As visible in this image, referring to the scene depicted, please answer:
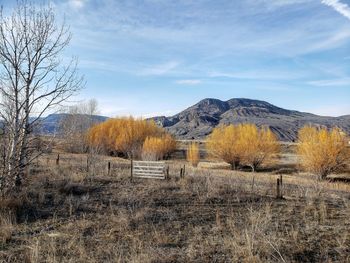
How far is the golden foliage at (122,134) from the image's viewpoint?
183ft

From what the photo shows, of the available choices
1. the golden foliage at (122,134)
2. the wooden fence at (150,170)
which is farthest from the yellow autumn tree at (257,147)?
the wooden fence at (150,170)

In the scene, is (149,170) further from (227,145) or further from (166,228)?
(227,145)

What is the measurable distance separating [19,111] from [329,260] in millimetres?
8125

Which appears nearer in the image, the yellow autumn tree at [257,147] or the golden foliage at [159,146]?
the yellow autumn tree at [257,147]

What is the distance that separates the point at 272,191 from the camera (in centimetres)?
1401

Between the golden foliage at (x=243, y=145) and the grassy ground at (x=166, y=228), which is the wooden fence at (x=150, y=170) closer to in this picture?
the grassy ground at (x=166, y=228)

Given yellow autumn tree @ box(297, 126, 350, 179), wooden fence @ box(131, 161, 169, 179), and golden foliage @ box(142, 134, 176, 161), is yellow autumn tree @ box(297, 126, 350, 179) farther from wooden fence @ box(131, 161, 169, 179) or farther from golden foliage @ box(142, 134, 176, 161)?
wooden fence @ box(131, 161, 169, 179)

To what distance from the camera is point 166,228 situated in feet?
24.6

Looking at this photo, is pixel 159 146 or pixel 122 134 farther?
pixel 122 134

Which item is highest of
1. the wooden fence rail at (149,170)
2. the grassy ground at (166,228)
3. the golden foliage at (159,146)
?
the golden foliage at (159,146)

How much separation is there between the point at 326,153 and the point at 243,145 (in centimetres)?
1064

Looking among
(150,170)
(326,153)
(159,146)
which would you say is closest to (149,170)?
(150,170)

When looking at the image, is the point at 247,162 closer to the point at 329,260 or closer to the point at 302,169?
the point at 302,169

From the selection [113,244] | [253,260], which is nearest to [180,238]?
[113,244]
